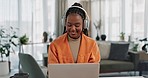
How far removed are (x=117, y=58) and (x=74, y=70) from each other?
13.2 feet

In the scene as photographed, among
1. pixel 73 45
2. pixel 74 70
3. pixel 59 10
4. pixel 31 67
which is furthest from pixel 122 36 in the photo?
pixel 74 70

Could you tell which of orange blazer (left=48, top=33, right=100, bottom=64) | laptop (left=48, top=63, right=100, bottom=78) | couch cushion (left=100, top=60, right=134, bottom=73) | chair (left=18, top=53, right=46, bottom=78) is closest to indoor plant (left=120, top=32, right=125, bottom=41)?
couch cushion (left=100, top=60, right=134, bottom=73)

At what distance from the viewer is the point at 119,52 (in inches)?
207

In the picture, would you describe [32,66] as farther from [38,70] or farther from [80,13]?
[80,13]

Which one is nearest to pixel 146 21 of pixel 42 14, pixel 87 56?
pixel 42 14

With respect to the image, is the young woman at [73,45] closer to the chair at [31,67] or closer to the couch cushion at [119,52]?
the chair at [31,67]

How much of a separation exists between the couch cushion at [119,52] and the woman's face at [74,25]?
390 centimetres

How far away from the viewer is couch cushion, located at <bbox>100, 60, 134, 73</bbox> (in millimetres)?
4914

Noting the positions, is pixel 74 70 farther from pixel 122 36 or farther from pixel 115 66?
pixel 122 36

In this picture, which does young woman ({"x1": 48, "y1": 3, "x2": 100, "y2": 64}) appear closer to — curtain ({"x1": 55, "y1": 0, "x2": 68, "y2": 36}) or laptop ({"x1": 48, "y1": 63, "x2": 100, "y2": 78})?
laptop ({"x1": 48, "y1": 63, "x2": 100, "y2": 78})

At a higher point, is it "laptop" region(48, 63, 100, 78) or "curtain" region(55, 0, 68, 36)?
"curtain" region(55, 0, 68, 36)

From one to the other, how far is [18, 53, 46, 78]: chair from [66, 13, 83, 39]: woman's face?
1265 millimetres

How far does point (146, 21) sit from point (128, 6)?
0.74 metres

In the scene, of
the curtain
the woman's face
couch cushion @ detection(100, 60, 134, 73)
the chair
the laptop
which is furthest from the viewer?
the curtain
